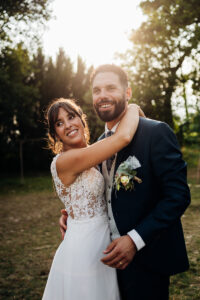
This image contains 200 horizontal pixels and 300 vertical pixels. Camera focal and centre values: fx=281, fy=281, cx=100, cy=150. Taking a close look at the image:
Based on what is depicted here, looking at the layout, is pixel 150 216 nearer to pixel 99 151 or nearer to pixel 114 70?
pixel 99 151

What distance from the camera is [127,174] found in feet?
7.03

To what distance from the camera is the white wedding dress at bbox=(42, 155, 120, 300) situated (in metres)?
2.43

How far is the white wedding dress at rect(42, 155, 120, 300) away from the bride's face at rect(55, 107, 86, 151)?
0.31 meters

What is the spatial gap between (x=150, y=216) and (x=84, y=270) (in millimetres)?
872

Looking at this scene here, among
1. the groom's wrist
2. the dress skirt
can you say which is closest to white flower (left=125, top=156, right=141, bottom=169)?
the groom's wrist

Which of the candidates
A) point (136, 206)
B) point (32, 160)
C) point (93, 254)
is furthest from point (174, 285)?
point (32, 160)

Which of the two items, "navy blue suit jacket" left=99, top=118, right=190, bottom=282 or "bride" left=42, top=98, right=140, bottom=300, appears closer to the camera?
"navy blue suit jacket" left=99, top=118, right=190, bottom=282

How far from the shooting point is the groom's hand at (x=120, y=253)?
6.48ft

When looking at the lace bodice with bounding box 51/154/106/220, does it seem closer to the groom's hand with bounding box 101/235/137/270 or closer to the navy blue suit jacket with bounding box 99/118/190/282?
the navy blue suit jacket with bounding box 99/118/190/282

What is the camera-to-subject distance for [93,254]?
2.50 meters

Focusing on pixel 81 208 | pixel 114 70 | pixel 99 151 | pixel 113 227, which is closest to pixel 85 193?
pixel 81 208

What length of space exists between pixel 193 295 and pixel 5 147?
20553mm

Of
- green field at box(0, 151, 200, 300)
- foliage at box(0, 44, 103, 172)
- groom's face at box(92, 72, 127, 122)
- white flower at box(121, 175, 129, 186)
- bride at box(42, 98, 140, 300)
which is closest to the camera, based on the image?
white flower at box(121, 175, 129, 186)

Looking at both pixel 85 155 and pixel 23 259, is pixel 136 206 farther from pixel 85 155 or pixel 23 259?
pixel 23 259
